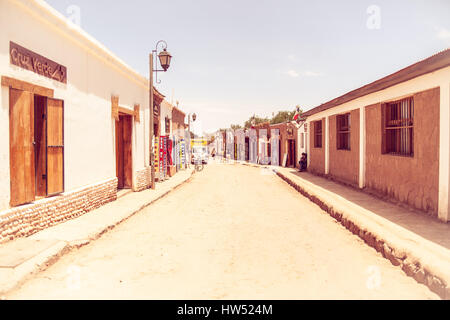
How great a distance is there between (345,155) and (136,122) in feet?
23.5

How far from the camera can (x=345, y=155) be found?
12586 mm

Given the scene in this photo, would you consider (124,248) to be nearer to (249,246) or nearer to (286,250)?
Result: (249,246)

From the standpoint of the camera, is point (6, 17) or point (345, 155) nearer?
point (6, 17)

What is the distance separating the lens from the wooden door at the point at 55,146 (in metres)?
6.34

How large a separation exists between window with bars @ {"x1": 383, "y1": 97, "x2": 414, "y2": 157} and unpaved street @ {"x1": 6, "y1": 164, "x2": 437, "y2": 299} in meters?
2.79

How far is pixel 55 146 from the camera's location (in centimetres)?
652

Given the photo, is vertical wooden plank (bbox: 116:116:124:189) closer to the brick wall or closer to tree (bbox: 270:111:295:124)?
the brick wall

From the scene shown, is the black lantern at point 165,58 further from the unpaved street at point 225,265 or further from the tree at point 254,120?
the tree at point 254,120

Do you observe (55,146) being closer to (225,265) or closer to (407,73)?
(225,265)

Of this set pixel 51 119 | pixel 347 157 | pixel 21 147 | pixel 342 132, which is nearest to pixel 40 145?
pixel 51 119

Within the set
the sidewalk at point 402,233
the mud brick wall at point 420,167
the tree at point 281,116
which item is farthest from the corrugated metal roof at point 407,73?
the tree at point 281,116

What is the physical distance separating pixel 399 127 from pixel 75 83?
7340 millimetres

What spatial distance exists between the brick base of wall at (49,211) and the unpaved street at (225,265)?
3.24 feet
